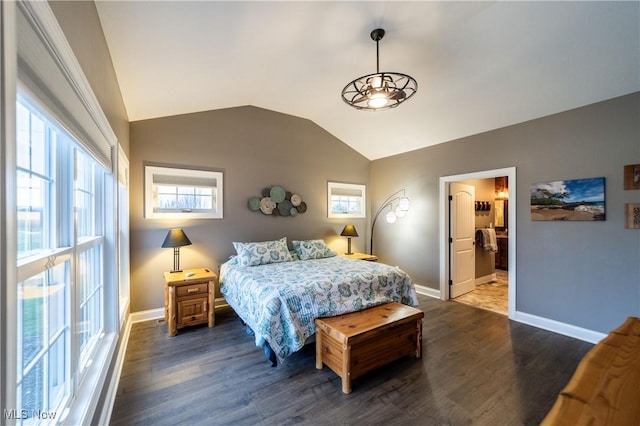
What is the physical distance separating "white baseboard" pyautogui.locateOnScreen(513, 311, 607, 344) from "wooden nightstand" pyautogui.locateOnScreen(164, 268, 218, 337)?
4027 mm

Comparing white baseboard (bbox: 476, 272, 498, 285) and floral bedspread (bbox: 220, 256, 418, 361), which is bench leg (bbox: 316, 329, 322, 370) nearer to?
floral bedspread (bbox: 220, 256, 418, 361)

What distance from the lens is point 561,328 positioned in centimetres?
315

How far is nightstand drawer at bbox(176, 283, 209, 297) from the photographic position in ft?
10.3

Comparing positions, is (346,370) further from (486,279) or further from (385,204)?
(486,279)

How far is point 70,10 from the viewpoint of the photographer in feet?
3.78

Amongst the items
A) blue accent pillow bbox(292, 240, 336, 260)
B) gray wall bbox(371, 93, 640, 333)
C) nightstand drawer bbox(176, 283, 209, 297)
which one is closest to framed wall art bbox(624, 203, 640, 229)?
gray wall bbox(371, 93, 640, 333)

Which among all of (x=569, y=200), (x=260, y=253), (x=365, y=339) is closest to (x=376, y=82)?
(x=365, y=339)

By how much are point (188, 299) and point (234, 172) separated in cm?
192

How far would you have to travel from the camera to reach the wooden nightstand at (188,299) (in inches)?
121

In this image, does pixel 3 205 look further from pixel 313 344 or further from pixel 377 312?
pixel 313 344

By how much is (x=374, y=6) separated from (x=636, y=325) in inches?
106

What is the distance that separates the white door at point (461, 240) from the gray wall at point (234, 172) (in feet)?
6.11

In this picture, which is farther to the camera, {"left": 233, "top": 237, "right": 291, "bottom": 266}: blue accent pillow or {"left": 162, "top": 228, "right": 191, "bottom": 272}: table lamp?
{"left": 233, "top": 237, "right": 291, "bottom": 266}: blue accent pillow

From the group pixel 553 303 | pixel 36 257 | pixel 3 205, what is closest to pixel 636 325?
pixel 553 303
